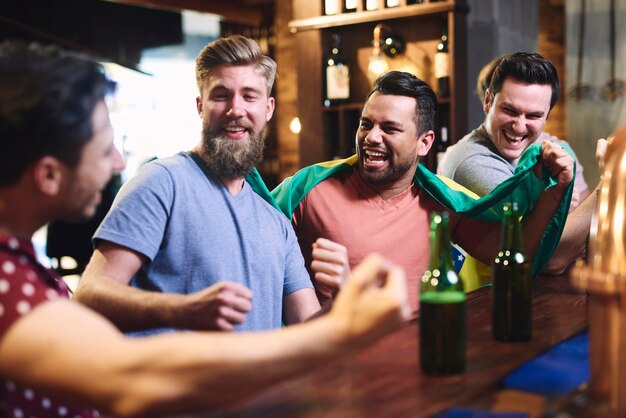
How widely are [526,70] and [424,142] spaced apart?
1.76 feet

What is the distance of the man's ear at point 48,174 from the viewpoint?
1064 mm

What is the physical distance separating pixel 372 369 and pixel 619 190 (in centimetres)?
50

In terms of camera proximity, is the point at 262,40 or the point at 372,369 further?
the point at 262,40

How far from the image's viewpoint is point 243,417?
3.14ft

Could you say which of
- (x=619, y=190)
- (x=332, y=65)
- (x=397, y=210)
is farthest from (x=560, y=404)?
(x=332, y=65)

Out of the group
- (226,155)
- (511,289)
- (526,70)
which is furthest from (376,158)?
(511,289)

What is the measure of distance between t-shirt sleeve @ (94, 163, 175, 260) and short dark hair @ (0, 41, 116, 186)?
2.49 ft

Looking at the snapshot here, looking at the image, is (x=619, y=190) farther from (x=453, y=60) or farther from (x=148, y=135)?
(x=148, y=135)

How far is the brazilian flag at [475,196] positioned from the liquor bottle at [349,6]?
2.29 metres

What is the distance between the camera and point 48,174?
3.53 ft

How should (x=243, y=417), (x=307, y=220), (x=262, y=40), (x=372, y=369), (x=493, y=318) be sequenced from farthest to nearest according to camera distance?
1. (x=262, y=40)
2. (x=307, y=220)
3. (x=493, y=318)
4. (x=372, y=369)
5. (x=243, y=417)

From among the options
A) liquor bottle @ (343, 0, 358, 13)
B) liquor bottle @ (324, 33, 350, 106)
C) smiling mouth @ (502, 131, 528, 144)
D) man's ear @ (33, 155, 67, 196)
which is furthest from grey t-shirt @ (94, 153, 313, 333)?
liquor bottle @ (343, 0, 358, 13)

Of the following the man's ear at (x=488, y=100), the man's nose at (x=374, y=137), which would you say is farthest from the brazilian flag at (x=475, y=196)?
the man's ear at (x=488, y=100)

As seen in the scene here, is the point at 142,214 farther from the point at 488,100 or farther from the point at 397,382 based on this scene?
the point at 488,100
